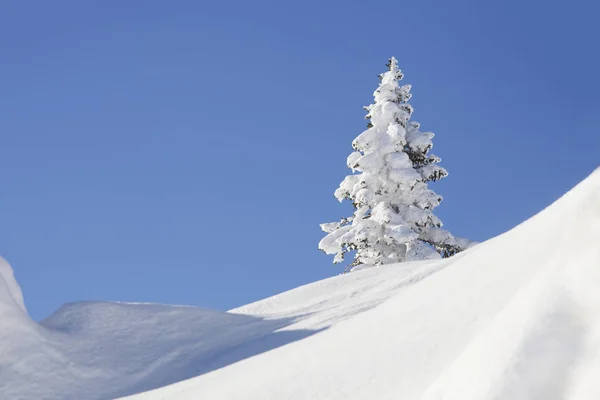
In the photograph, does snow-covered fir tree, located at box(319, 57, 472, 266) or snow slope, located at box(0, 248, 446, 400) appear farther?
snow-covered fir tree, located at box(319, 57, 472, 266)

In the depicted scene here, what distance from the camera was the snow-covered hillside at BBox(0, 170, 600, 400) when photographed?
244 centimetres

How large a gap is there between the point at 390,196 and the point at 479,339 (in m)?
22.0

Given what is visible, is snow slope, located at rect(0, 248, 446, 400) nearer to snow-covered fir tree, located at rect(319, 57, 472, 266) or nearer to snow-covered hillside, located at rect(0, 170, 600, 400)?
snow-covered hillside, located at rect(0, 170, 600, 400)

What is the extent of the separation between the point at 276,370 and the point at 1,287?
6353 mm

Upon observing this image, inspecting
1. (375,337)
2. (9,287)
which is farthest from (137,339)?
(375,337)

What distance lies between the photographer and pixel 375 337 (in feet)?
17.8

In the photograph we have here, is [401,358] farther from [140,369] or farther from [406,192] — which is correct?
[406,192]

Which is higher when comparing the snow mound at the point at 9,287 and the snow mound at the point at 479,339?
the snow mound at the point at 9,287

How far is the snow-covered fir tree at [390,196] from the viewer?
77.6ft

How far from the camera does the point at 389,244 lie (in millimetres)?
24078

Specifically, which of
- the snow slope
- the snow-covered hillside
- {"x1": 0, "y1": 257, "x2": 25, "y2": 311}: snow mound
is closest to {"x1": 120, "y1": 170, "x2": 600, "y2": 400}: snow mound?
the snow-covered hillside

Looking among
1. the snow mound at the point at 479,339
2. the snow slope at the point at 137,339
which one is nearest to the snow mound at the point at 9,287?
the snow slope at the point at 137,339

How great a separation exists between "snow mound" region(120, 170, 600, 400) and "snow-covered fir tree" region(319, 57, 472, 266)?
1671 centimetres

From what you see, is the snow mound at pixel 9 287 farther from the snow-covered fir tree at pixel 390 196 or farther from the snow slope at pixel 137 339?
the snow-covered fir tree at pixel 390 196
